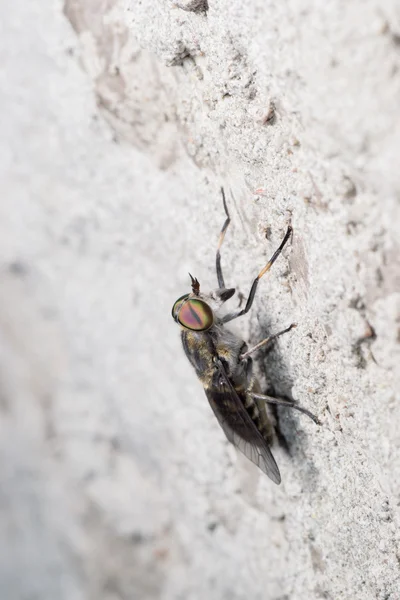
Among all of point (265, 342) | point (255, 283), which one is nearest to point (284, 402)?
point (265, 342)

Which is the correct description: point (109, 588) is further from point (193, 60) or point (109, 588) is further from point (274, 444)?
A: point (193, 60)

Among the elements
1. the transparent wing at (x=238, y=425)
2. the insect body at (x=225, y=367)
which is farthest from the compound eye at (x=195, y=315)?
the transparent wing at (x=238, y=425)

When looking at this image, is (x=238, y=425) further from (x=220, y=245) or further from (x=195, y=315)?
(x=220, y=245)

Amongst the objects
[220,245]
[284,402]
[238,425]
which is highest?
[220,245]

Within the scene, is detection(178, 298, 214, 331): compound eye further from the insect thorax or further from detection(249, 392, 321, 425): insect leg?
detection(249, 392, 321, 425): insect leg

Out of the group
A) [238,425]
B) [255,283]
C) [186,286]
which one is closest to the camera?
[255,283]

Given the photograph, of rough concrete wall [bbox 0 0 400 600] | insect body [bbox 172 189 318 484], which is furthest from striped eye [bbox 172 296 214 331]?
rough concrete wall [bbox 0 0 400 600]

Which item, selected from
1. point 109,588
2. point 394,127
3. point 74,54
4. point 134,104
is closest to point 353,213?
point 394,127
